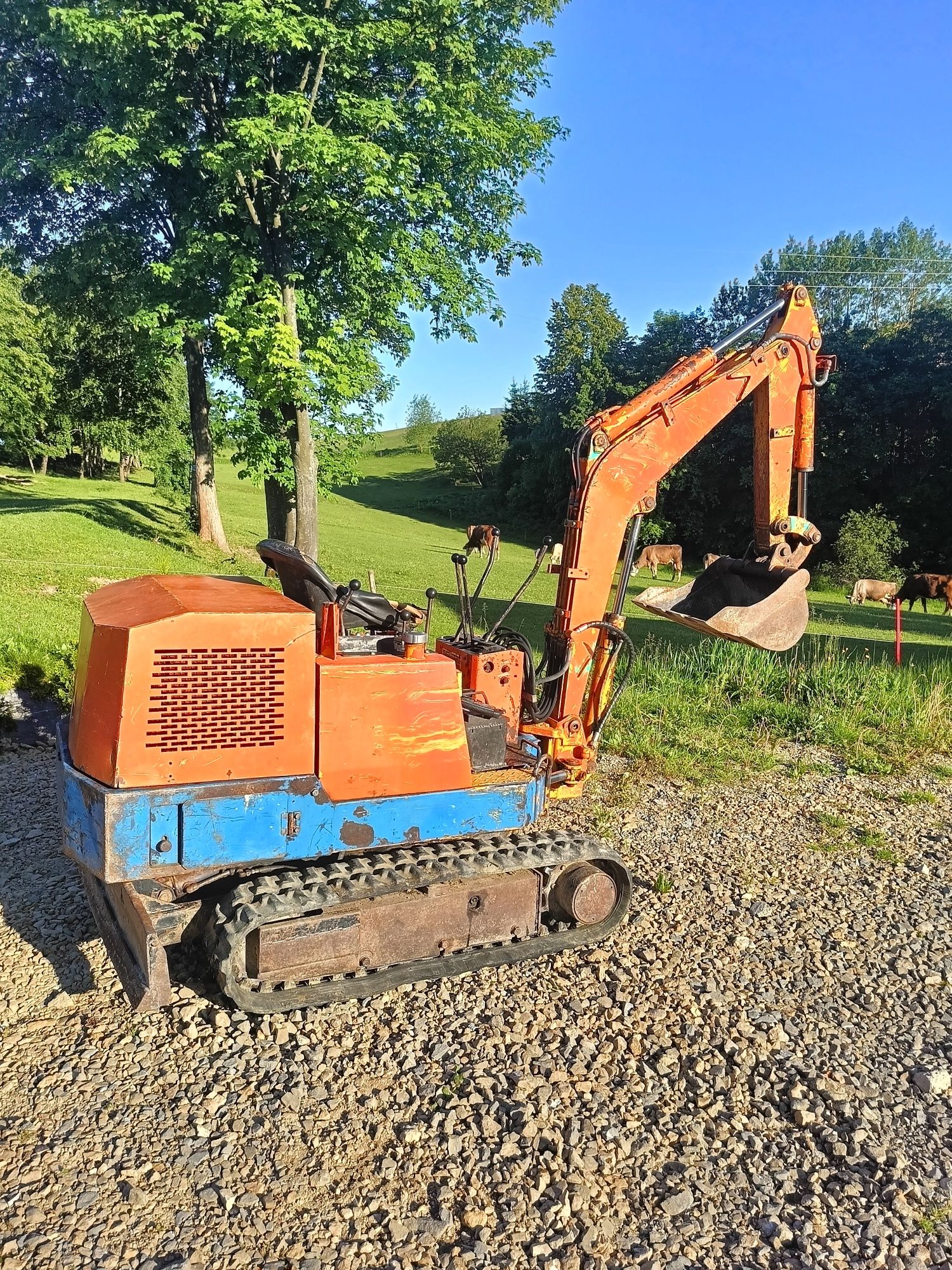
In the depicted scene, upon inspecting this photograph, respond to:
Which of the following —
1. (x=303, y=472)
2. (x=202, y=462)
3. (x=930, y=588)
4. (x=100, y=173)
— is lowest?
(x=930, y=588)

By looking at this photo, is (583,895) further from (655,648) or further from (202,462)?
(202,462)

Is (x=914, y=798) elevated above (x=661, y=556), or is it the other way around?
(x=661, y=556)

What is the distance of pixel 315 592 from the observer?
4523mm

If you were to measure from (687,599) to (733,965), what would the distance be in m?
2.99

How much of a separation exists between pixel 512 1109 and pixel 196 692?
2301mm

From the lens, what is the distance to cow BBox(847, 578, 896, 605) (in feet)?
87.6

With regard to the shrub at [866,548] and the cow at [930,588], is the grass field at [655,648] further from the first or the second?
the shrub at [866,548]

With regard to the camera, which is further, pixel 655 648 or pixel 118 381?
pixel 118 381

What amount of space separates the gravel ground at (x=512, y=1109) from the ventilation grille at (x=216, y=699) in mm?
1404

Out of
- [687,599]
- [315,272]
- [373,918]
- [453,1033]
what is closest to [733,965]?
[453,1033]

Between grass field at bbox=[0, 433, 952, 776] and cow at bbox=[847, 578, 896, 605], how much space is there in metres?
0.39

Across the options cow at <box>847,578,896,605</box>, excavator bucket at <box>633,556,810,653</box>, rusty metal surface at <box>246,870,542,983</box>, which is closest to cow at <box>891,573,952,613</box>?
cow at <box>847,578,896,605</box>

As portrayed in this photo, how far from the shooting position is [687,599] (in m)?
6.91

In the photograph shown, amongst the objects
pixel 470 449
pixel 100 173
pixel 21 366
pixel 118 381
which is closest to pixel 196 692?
pixel 100 173
